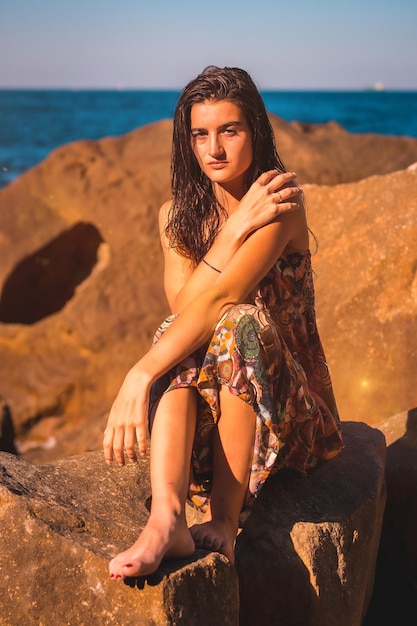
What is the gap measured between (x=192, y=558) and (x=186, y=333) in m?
0.55

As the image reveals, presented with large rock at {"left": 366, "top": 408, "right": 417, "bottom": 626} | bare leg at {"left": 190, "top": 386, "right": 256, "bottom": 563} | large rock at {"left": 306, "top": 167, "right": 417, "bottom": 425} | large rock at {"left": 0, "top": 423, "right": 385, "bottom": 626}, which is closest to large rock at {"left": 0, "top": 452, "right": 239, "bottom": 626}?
large rock at {"left": 0, "top": 423, "right": 385, "bottom": 626}

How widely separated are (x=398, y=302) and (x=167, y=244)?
52.2 inches

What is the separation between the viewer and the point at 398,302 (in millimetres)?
3857

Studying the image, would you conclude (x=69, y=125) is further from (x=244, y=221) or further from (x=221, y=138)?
(x=244, y=221)

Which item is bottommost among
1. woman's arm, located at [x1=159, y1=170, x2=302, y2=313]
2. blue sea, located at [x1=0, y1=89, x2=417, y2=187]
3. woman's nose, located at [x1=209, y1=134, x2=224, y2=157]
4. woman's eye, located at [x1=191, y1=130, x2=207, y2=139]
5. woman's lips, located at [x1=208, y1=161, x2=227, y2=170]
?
blue sea, located at [x1=0, y1=89, x2=417, y2=187]

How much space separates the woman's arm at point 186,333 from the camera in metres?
2.34

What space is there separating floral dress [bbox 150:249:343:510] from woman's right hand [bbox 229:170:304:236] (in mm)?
188

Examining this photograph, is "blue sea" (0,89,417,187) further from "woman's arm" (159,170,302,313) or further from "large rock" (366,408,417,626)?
"woman's arm" (159,170,302,313)

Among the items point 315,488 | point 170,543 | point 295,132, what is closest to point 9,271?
point 295,132

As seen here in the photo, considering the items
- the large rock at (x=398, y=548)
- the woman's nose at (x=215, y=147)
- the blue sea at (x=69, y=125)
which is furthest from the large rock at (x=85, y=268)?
the blue sea at (x=69, y=125)

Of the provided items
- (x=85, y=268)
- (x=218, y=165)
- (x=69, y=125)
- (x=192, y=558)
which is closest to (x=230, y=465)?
(x=192, y=558)

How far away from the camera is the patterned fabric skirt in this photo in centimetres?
231

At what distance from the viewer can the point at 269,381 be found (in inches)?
91.9

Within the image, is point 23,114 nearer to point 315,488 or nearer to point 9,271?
point 9,271
